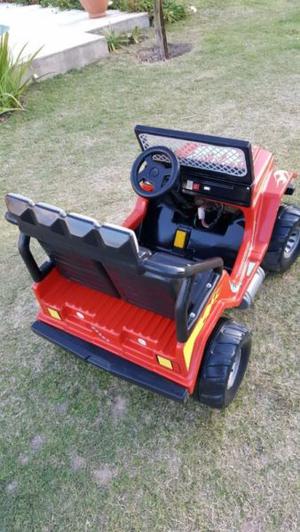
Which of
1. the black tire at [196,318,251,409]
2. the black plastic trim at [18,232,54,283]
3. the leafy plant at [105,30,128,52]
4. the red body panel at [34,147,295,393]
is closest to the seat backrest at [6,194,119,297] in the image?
the black plastic trim at [18,232,54,283]

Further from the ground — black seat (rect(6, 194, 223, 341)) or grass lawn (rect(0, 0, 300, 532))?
black seat (rect(6, 194, 223, 341))

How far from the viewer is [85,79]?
6094 millimetres

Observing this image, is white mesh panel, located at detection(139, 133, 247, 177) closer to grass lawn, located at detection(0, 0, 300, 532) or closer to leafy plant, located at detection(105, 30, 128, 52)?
grass lawn, located at detection(0, 0, 300, 532)

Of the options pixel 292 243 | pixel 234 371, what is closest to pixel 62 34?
pixel 292 243

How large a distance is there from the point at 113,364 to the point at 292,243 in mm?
1382


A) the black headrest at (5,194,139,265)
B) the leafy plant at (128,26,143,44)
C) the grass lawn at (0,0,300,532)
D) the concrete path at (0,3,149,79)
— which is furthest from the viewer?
the leafy plant at (128,26,143,44)

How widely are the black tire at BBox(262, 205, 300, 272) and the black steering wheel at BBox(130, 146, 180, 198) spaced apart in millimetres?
778

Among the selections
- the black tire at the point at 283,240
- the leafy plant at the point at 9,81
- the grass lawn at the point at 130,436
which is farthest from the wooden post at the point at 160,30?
the black tire at the point at 283,240

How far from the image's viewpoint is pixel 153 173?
2205 mm

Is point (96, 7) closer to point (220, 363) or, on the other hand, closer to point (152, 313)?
point (152, 313)

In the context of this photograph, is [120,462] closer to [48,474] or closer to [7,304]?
[48,474]

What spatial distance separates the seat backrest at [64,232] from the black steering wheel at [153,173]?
55 centimetres

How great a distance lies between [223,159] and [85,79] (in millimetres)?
Result: 4649

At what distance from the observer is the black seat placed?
1.51m
